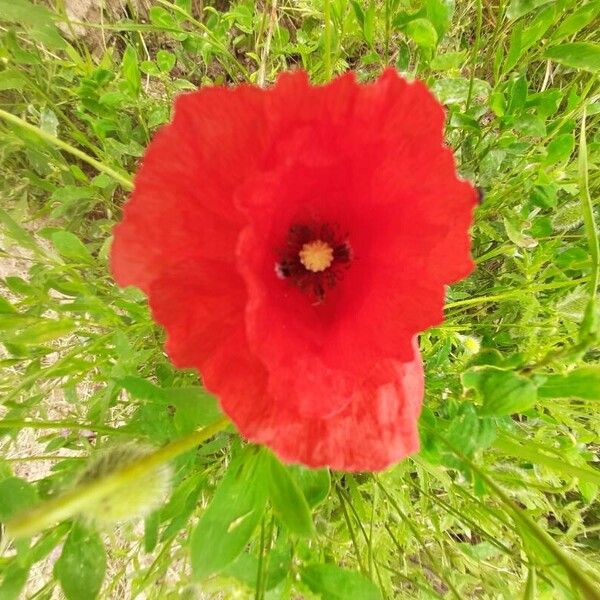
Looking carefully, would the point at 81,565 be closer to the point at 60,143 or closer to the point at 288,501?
the point at 288,501

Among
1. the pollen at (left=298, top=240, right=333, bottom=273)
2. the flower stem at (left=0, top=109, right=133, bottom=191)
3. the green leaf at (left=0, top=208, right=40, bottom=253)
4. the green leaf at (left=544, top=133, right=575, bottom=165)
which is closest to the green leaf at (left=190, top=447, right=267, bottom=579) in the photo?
the pollen at (left=298, top=240, right=333, bottom=273)

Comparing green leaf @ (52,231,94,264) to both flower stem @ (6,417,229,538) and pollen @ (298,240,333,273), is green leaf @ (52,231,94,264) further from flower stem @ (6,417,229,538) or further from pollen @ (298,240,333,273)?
flower stem @ (6,417,229,538)

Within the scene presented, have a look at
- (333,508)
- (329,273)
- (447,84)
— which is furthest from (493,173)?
(333,508)

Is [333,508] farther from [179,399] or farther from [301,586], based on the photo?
[179,399]

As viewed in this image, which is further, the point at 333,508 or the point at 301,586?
the point at 333,508

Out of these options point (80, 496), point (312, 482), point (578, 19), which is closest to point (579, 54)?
point (578, 19)

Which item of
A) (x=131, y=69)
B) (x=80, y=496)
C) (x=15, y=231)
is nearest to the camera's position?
(x=80, y=496)
